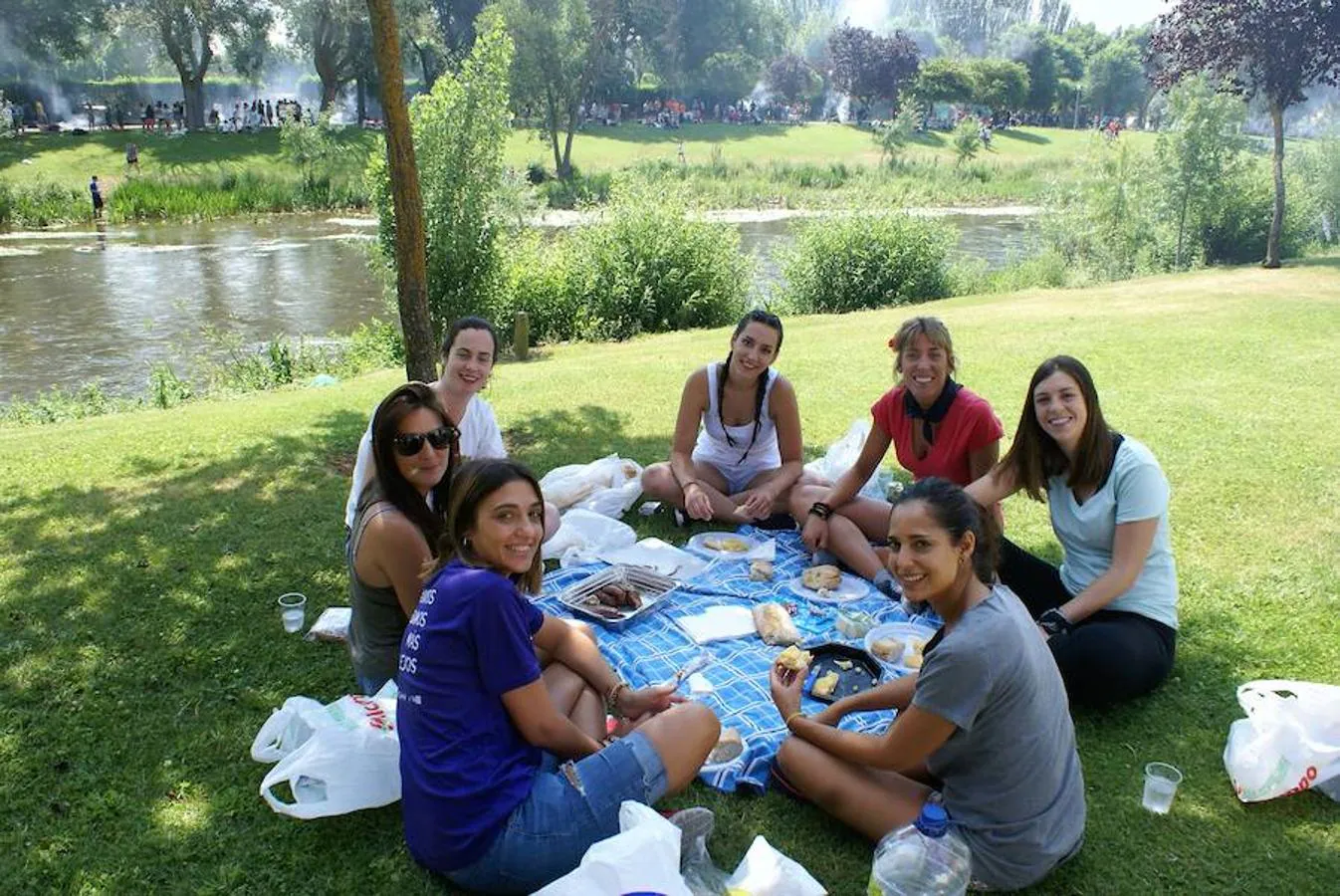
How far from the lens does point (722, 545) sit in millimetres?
5527

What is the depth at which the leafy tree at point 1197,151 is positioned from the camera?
62.5ft

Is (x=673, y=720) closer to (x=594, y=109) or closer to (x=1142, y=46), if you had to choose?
(x=594, y=109)

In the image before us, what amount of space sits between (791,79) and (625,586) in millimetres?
93671

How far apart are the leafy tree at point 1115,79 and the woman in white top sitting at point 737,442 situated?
10062 cm

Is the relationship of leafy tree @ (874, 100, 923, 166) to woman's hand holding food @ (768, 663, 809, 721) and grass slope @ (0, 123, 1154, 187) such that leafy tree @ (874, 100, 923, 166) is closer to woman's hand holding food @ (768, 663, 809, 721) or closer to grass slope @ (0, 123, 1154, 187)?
grass slope @ (0, 123, 1154, 187)

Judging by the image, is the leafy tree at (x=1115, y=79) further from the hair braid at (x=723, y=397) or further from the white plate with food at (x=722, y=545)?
the white plate with food at (x=722, y=545)

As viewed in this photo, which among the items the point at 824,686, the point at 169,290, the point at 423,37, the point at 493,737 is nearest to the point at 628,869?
the point at 493,737

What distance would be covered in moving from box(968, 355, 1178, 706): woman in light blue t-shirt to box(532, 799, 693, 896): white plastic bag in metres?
2.22

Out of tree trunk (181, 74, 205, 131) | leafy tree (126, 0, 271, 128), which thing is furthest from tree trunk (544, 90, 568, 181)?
tree trunk (181, 74, 205, 131)

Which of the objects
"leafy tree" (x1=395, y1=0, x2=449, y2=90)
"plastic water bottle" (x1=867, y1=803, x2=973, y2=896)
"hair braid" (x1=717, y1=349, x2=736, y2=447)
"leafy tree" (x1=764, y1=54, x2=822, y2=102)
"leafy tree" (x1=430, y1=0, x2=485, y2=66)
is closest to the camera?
"plastic water bottle" (x1=867, y1=803, x2=973, y2=896)

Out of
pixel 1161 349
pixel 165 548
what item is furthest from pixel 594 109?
pixel 165 548

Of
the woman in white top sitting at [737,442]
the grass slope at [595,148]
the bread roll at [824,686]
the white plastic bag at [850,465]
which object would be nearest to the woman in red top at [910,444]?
the woman in white top sitting at [737,442]

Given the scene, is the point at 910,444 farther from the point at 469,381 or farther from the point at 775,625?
the point at 469,381

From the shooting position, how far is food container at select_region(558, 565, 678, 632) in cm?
461
